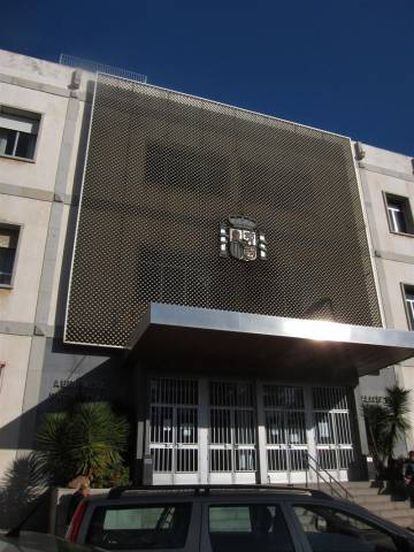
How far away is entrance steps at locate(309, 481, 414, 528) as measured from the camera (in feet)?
40.6

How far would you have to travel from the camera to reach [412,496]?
13250mm

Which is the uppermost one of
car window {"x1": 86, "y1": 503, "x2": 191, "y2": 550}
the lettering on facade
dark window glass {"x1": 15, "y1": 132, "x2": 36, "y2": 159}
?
dark window glass {"x1": 15, "y1": 132, "x2": 36, "y2": 159}

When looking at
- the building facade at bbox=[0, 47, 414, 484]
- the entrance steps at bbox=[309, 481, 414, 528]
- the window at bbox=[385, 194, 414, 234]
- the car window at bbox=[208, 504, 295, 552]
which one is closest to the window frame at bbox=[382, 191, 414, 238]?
the window at bbox=[385, 194, 414, 234]

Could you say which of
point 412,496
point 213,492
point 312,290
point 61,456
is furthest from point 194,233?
point 213,492

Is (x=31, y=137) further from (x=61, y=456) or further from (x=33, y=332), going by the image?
(x=61, y=456)

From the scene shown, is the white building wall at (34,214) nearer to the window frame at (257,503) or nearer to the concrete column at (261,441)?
the concrete column at (261,441)

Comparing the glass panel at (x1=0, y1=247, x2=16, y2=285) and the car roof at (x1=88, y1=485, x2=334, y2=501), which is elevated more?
the glass panel at (x1=0, y1=247, x2=16, y2=285)

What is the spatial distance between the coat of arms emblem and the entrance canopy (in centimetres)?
Answer: 343

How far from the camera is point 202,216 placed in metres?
16.4

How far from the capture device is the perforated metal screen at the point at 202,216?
14.6 m

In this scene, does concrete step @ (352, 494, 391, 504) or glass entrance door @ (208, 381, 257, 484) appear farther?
glass entrance door @ (208, 381, 257, 484)

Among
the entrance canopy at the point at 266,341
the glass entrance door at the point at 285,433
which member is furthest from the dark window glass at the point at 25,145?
the glass entrance door at the point at 285,433

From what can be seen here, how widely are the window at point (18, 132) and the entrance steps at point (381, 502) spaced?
42.9 ft

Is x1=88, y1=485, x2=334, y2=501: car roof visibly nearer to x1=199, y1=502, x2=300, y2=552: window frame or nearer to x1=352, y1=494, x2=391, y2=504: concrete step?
x1=199, y1=502, x2=300, y2=552: window frame
